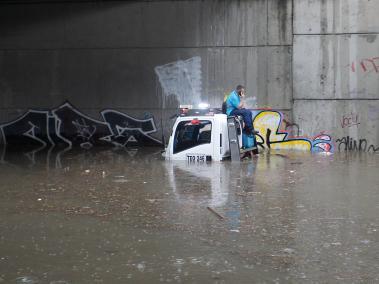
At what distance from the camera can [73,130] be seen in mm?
17766

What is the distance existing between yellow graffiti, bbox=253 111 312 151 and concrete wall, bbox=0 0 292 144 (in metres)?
0.39

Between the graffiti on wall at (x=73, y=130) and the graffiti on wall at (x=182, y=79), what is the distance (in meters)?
1.16

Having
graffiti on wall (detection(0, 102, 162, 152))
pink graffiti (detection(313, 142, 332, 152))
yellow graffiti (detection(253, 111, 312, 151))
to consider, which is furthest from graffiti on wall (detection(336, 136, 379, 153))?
graffiti on wall (detection(0, 102, 162, 152))

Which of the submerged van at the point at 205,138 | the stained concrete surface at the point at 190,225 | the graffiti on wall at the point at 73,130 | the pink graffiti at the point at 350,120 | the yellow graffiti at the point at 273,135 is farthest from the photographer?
the graffiti on wall at the point at 73,130

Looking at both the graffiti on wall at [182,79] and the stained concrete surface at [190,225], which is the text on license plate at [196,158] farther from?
the graffiti on wall at [182,79]

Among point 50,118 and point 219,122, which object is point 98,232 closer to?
point 219,122

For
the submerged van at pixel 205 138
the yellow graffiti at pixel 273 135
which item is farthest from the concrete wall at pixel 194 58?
the submerged van at pixel 205 138

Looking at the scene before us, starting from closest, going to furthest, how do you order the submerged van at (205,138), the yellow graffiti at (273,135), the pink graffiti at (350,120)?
1. the submerged van at (205,138)
2. the pink graffiti at (350,120)
3. the yellow graffiti at (273,135)

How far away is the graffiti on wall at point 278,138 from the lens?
1627 centimetres

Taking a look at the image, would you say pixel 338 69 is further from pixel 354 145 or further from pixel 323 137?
pixel 354 145

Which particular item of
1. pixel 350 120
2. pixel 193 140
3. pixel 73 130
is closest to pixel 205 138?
pixel 193 140

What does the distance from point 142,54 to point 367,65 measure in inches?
267

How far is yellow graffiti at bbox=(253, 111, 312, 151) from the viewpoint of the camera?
16.5 meters

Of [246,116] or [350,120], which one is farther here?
[350,120]
